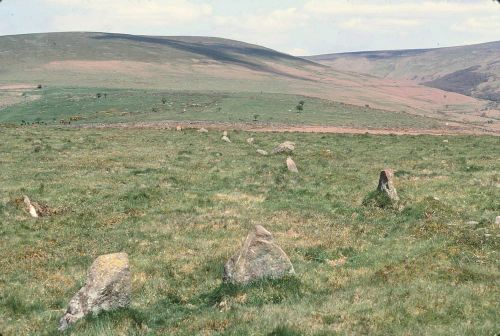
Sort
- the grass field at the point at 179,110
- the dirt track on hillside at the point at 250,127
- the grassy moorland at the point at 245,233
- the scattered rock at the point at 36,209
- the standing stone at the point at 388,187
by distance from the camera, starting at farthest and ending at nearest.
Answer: the grass field at the point at 179,110
the dirt track on hillside at the point at 250,127
the standing stone at the point at 388,187
the scattered rock at the point at 36,209
the grassy moorland at the point at 245,233

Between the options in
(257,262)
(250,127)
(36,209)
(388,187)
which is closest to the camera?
(257,262)

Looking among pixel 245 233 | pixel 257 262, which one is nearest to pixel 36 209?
pixel 245 233

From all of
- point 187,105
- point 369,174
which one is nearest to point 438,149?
point 369,174

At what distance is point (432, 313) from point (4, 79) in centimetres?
16621

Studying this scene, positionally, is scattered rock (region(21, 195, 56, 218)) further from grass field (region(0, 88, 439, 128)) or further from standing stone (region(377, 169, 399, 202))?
grass field (region(0, 88, 439, 128))

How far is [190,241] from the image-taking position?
21.3 m

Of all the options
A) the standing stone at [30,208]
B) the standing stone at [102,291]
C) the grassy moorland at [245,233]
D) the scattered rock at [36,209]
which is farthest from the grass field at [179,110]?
the standing stone at [102,291]

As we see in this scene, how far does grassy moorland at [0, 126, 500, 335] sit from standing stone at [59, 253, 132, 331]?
1.17 feet

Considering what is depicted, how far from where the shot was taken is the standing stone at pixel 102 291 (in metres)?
13.4

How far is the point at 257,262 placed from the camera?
15625mm

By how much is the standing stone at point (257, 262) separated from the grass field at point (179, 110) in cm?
6660

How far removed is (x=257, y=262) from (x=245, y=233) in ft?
22.2

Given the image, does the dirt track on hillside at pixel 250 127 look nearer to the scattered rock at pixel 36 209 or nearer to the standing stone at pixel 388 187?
the standing stone at pixel 388 187

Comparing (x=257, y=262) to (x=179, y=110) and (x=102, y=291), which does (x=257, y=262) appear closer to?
(x=102, y=291)
